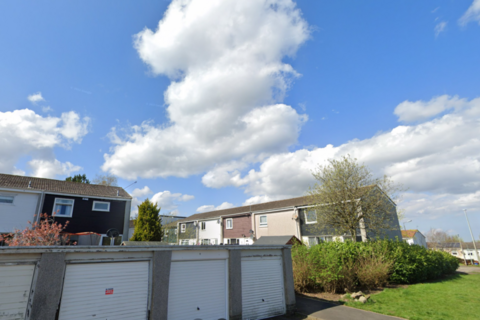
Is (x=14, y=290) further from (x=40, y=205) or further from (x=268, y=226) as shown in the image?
(x=268, y=226)

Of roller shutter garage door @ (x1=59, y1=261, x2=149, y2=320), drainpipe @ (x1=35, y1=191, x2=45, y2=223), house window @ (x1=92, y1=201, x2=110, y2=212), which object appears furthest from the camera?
house window @ (x1=92, y1=201, x2=110, y2=212)

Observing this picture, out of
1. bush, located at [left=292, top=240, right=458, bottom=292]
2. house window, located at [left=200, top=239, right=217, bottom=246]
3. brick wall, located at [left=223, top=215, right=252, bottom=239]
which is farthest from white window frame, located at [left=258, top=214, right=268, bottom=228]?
bush, located at [left=292, top=240, right=458, bottom=292]

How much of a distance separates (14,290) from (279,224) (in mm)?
26033

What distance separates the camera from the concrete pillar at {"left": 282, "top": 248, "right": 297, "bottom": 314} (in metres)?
11.1

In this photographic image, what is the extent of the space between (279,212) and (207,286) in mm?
21662

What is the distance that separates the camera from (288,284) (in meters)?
11.4

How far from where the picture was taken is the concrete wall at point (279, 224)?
2831 centimetres

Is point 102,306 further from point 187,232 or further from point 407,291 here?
point 187,232

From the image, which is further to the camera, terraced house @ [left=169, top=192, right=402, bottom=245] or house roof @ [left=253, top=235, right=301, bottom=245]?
terraced house @ [left=169, top=192, right=402, bottom=245]

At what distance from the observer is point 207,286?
31.0 feet

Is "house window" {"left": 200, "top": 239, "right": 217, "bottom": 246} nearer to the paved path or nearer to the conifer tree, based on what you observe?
the conifer tree

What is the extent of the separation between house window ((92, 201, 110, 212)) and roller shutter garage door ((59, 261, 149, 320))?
58.0 ft

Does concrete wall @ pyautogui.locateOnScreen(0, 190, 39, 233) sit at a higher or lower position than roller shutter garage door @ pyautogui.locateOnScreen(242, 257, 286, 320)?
higher

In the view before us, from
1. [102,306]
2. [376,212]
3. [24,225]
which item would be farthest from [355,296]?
[24,225]
